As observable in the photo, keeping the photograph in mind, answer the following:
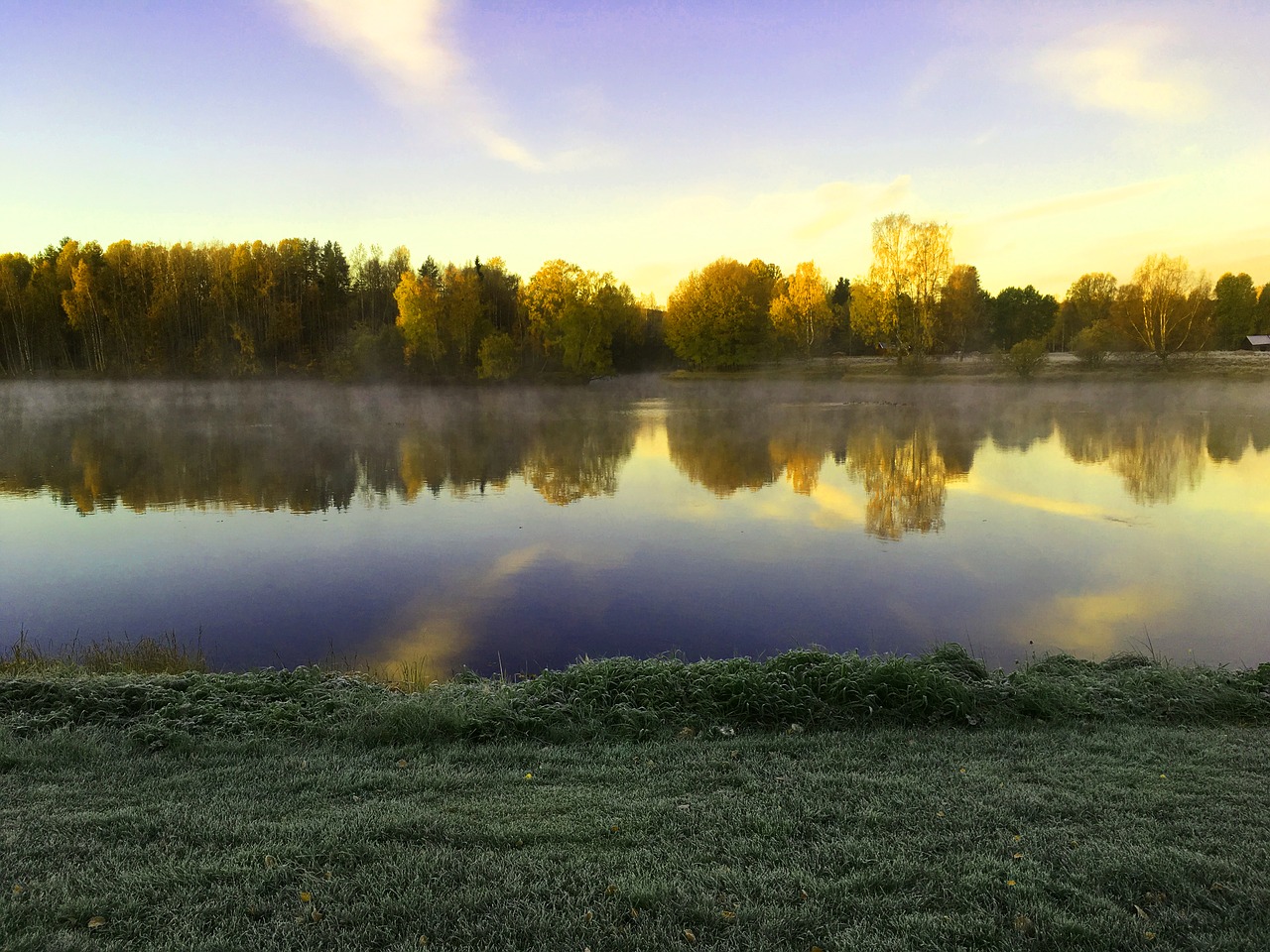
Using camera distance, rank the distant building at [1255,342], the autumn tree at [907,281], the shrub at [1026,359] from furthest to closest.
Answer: the distant building at [1255,342]
the autumn tree at [907,281]
the shrub at [1026,359]

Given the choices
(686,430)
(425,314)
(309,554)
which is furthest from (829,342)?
(309,554)

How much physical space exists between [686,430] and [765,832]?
32564mm

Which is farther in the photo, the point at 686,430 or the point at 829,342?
the point at 829,342

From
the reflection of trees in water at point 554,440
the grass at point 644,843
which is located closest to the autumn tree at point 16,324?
the reflection of trees in water at point 554,440

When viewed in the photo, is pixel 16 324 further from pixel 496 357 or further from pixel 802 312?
pixel 802 312

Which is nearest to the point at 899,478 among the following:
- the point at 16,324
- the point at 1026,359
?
the point at 1026,359

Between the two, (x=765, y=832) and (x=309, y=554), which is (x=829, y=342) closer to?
(x=309, y=554)

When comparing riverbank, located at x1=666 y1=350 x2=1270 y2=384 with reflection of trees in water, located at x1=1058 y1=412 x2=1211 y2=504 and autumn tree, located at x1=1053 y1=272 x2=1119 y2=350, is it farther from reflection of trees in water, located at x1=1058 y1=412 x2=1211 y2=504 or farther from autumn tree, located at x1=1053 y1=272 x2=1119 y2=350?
autumn tree, located at x1=1053 y1=272 x2=1119 y2=350

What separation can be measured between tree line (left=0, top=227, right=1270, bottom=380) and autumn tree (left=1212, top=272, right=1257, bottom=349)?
1.53 ft

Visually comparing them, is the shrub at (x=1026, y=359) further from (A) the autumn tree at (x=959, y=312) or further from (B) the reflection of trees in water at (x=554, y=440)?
(A) the autumn tree at (x=959, y=312)

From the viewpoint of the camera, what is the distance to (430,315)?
64.5m

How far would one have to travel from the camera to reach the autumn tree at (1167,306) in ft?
176

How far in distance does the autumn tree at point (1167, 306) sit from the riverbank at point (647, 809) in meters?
57.0

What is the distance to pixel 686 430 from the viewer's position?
36.8 metres
